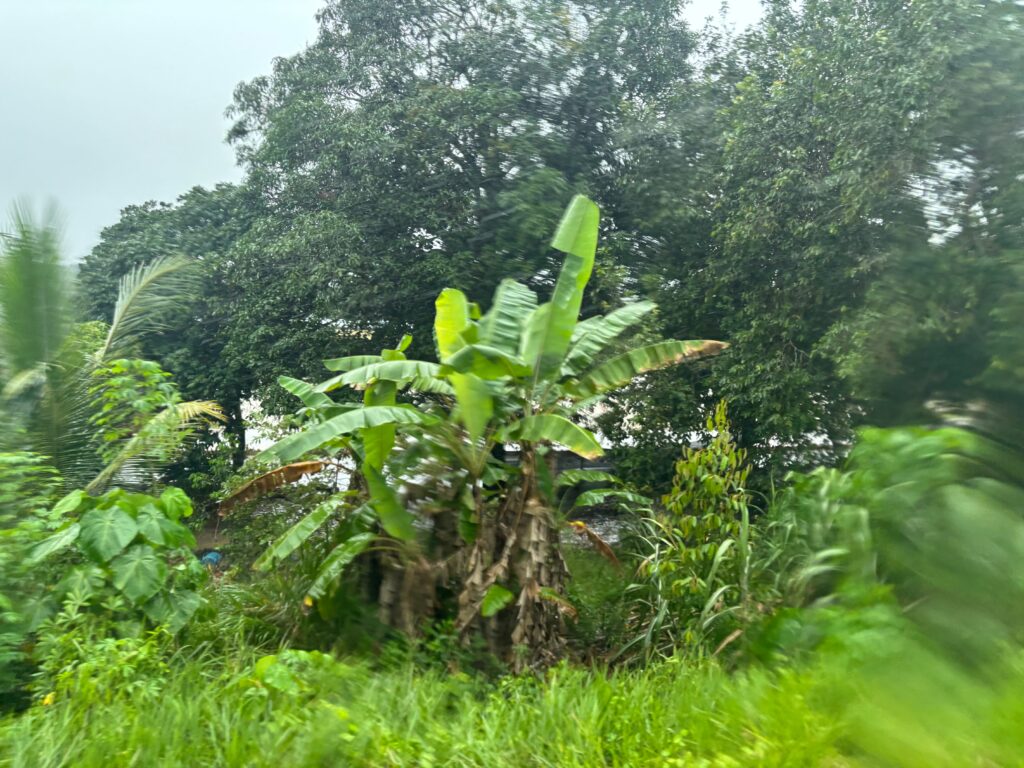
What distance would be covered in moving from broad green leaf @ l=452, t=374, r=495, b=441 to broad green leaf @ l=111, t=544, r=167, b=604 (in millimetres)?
2011

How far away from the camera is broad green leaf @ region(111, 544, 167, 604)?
178 inches

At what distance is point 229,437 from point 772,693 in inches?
409

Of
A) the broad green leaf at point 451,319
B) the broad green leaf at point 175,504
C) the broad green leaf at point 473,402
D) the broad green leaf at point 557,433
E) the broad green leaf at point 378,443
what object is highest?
the broad green leaf at point 451,319

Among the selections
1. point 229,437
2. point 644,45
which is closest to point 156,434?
point 229,437

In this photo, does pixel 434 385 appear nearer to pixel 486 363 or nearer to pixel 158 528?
pixel 486 363

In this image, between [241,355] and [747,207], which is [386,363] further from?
[241,355]

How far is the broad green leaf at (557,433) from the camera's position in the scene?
541 cm

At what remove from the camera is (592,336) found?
247 inches

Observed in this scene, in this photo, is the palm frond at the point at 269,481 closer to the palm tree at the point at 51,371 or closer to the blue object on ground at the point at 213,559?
the palm tree at the point at 51,371

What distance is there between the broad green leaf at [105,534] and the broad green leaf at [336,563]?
1.48 m

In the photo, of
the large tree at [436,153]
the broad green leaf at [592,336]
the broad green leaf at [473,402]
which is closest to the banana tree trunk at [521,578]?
the broad green leaf at [473,402]

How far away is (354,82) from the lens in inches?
509

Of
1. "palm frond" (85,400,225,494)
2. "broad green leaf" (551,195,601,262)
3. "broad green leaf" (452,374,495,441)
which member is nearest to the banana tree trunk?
"broad green leaf" (452,374,495,441)

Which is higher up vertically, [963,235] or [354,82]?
[354,82]
